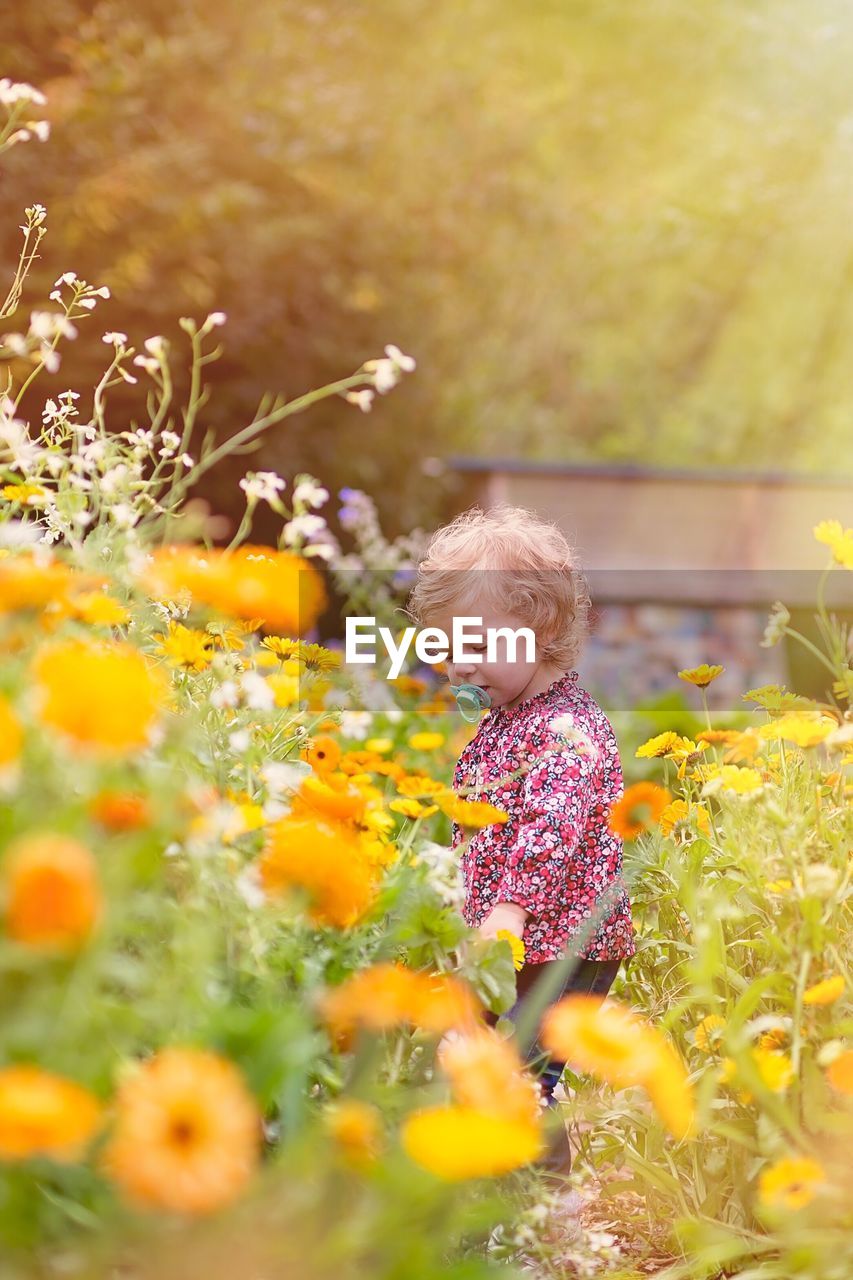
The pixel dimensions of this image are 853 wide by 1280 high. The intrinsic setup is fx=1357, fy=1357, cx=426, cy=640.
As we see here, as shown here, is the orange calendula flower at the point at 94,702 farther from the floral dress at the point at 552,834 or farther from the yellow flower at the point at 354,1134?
the floral dress at the point at 552,834

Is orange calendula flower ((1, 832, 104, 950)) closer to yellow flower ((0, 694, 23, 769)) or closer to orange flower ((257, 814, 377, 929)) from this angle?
yellow flower ((0, 694, 23, 769))

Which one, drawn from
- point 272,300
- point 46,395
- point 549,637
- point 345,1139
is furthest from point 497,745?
point 272,300

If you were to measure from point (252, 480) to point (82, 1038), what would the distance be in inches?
46.9

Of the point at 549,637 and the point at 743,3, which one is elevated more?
the point at 743,3

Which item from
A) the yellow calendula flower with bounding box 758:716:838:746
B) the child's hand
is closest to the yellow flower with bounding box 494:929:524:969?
the child's hand

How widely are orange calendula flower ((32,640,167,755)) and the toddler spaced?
1.08 metres

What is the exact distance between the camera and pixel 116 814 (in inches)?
46.6

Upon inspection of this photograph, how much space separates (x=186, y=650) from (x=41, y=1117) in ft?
3.16

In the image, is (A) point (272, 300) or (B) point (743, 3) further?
(B) point (743, 3)

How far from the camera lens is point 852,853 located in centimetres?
193

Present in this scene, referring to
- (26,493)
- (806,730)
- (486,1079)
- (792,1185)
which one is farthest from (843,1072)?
(26,493)

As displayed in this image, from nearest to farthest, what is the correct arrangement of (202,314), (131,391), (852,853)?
(852,853) < (131,391) < (202,314)

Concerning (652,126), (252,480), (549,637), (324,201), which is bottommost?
(549,637)

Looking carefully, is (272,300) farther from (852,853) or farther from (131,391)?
(852,853)
